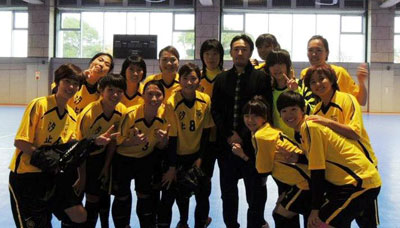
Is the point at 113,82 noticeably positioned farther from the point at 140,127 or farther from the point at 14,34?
the point at 14,34

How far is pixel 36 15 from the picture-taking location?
68.8ft

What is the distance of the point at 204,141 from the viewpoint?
360 cm

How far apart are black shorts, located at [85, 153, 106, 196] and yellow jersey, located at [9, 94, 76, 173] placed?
16.2 inches

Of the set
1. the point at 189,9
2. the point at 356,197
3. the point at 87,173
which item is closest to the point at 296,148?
the point at 356,197

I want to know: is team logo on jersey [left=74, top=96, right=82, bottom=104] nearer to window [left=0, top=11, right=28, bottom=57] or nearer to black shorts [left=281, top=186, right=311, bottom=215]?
black shorts [left=281, top=186, right=311, bottom=215]

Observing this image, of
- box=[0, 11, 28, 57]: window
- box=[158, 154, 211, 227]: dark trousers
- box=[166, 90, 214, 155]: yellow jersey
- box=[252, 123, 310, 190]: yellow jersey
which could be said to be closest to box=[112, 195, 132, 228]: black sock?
box=[158, 154, 211, 227]: dark trousers

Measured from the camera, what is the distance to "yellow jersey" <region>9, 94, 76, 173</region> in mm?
2727

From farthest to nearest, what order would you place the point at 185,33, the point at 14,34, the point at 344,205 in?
the point at 14,34, the point at 185,33, the point at 344,205

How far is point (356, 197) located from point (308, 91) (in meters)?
1.11

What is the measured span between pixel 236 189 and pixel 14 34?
22.1m

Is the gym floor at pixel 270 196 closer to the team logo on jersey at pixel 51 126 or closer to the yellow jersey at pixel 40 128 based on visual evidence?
the yellow jersey at pixel 40 128

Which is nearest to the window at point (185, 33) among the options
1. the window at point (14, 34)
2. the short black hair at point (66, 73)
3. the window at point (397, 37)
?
the window at point (14, 34)

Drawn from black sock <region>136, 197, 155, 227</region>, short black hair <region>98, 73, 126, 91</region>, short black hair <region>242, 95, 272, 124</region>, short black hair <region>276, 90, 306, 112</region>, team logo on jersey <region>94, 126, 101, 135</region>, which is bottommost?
black sock <region>136, 197, 155, 227</region>

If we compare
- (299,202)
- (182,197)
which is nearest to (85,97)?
(182,197)
